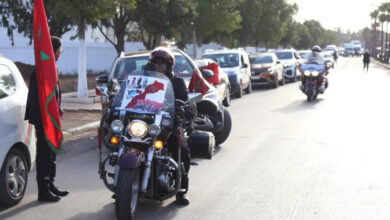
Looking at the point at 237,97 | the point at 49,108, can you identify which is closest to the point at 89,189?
the point at 49,108

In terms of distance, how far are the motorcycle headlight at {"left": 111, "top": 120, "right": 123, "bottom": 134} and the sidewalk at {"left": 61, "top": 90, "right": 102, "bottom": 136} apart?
6.45 metres

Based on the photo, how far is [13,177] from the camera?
625 cm

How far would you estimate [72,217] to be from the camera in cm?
587

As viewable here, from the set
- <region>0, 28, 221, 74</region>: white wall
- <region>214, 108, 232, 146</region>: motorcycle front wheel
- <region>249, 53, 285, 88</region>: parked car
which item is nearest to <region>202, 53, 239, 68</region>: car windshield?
<region>249, 53, 285, 88</region>: parked car

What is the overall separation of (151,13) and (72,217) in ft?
62.0

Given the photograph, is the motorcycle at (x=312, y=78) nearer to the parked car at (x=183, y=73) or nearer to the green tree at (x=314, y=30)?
the parked car at (x=183, y=73)

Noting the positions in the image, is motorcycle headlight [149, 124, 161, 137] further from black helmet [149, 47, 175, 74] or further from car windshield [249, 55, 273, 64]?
car windshield [249, 55, 273, 64]

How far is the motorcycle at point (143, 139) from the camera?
5207 mm

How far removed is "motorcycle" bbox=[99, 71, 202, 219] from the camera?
5207 millimetres

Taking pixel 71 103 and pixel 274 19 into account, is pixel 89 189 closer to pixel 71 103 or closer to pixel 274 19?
pixel 71 103

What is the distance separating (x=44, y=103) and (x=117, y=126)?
1.18 metres

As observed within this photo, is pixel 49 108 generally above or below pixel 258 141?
above

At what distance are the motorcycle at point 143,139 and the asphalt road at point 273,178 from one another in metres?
0.46

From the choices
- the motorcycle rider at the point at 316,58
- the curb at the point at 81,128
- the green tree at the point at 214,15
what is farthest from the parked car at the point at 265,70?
the curb at the point at 81,128
